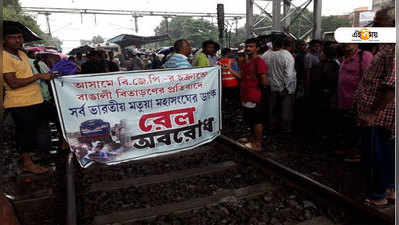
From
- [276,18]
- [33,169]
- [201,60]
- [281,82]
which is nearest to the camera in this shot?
[33,169]

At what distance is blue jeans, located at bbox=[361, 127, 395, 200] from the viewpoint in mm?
2764

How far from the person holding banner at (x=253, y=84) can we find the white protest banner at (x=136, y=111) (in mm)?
567

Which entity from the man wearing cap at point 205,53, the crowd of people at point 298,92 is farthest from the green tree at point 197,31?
the crowd of people at point 298,92

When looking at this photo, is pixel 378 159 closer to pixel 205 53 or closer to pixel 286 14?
pixel 205 53

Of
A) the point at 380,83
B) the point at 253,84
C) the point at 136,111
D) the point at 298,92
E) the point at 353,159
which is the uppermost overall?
the point at 380,83

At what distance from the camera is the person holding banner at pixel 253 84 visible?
A: 14.7 feet

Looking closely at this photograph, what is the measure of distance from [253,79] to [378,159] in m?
2.14

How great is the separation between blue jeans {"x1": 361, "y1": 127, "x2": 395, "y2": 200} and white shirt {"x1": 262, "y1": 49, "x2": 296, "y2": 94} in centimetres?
265

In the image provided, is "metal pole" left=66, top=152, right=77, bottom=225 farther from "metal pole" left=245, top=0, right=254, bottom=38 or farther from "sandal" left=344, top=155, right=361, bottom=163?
"metal pole" left=245, top=0, right=254, bottom=38

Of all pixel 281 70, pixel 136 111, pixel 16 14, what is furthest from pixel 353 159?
pixel 16 14

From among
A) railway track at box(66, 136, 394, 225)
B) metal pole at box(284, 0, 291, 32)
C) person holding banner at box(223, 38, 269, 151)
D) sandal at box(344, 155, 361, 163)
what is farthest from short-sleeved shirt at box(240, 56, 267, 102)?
metal pole at box(284, 0, 291, 32)

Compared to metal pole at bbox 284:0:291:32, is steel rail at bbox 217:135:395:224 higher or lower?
lower

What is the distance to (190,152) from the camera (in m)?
4.69

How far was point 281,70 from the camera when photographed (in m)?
5.48
